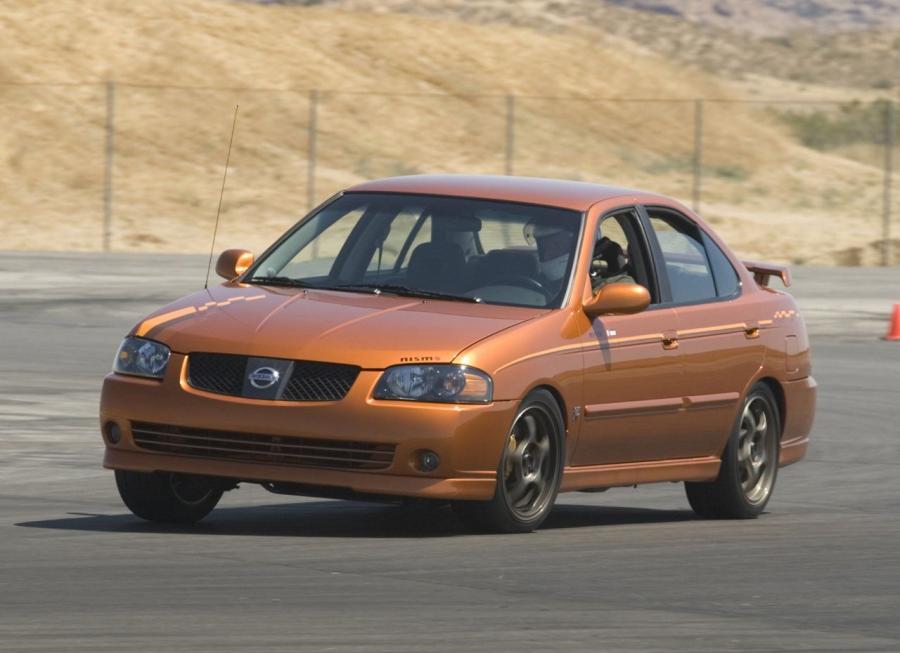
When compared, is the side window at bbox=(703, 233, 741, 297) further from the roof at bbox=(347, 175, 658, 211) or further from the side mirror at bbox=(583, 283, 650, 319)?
the side mirror at bbox=(583, 283, 650, 319)

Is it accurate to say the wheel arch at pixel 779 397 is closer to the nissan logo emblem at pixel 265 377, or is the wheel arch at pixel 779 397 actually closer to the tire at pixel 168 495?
the tire at pixel 168 495

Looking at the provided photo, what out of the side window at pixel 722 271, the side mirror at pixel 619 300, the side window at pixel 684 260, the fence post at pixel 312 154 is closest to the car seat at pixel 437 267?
the side mirror at pixel 619 300

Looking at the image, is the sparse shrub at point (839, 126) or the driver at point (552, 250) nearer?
the driver at point (552, 250)

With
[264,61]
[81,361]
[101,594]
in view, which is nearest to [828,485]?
[101,594]

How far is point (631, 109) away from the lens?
2438 inches

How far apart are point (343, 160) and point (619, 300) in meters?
41.8

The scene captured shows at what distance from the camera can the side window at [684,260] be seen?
1138 centimetres

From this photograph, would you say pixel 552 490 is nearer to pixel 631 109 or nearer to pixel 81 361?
pixel 81 361

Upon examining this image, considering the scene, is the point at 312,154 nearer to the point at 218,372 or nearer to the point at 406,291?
the point at 406,291

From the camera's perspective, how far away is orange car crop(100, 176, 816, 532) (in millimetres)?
9469

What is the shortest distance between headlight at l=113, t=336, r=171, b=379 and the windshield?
978 millimetres

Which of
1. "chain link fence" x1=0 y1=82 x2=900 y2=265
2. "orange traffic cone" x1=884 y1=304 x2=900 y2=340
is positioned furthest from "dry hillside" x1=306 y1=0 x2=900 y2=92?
"orange traffic cone" x1=884 y1=304 x2=900 y2=340

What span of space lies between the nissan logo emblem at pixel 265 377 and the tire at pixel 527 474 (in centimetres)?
97

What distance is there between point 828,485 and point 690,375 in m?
2.51
